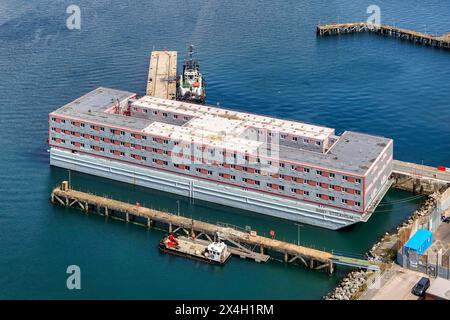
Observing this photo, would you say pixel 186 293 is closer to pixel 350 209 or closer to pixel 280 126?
pixel 350 209

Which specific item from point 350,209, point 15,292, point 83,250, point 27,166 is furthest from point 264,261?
point 27,166

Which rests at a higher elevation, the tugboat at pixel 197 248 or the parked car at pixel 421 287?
the parked car at pixel 421 287

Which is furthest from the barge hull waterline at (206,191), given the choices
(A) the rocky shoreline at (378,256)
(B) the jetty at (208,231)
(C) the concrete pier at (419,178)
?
(C) the concrete pier at (419,178)

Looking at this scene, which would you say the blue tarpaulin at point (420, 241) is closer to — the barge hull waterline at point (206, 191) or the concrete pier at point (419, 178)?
the barge hull waterline at point (206, 191)

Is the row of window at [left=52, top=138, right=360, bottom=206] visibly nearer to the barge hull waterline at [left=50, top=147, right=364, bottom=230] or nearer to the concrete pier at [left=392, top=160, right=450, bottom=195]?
the barge hull waterline at [left=50, top=147, right=364, bottom=230]

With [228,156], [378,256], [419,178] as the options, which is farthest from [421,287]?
[228,156]

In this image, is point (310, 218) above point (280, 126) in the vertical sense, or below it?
below
